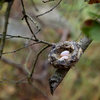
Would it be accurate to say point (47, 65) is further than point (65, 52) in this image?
Yes

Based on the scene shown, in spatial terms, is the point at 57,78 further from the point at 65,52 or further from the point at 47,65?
the point at 47,65

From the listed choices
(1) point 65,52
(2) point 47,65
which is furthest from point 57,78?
(2) point 47,65

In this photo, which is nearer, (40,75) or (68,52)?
(68,52)

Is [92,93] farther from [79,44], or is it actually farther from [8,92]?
[79,44]

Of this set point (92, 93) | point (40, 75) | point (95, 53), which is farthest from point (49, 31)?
point (92, 93)

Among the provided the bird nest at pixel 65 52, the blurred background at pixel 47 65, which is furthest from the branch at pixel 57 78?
the blurred background at pixel 47 65

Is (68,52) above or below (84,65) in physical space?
above
